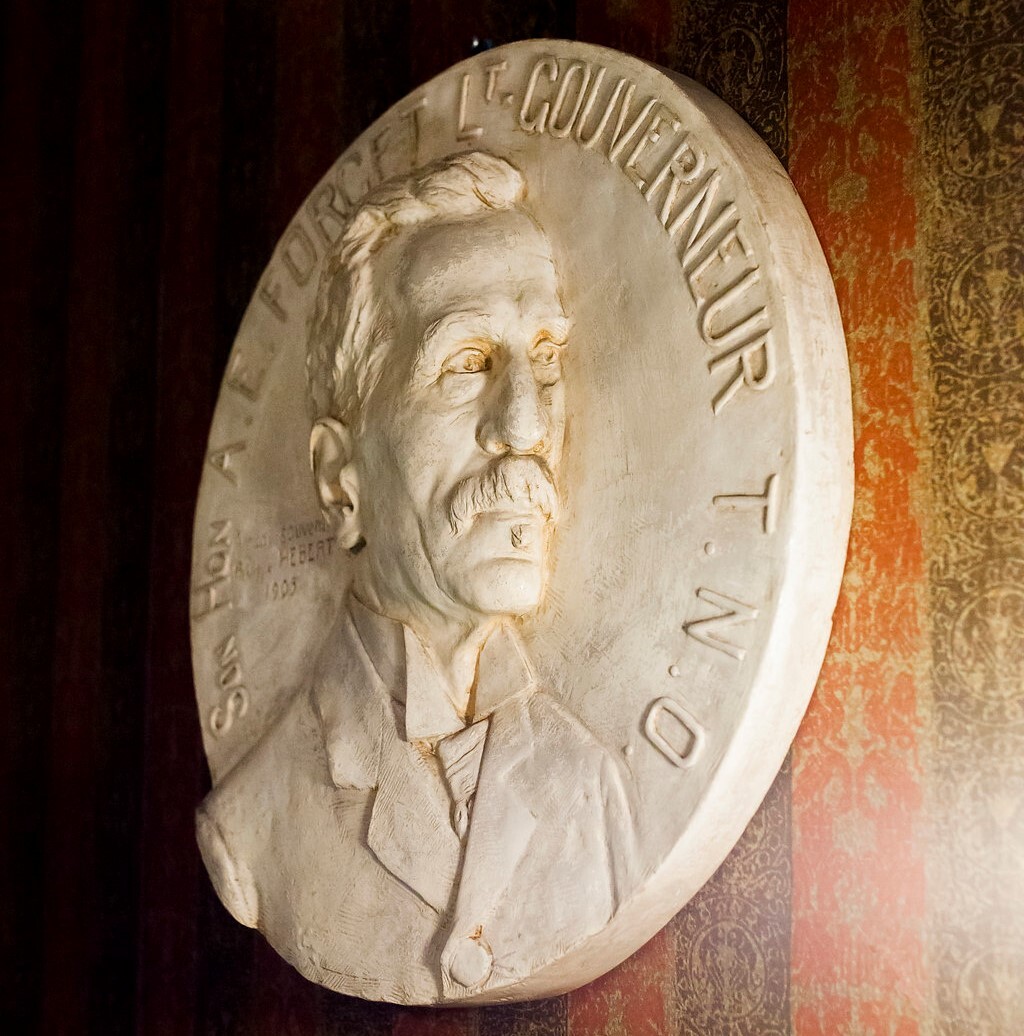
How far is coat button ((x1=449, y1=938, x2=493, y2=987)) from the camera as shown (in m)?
1.95

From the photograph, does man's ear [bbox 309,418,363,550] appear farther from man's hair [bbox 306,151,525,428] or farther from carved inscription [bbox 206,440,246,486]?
carved inscription [bbox 206,440,246,486]

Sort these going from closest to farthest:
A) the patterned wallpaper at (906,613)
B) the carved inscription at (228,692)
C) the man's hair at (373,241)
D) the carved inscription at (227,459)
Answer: the patterned wallpaper at (906,613), the man's hair at (373,241), the carved inscription at (228,692), the carved inscription at (227,459)

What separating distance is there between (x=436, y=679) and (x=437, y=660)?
0.04 m

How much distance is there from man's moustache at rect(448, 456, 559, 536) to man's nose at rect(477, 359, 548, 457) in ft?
0.09

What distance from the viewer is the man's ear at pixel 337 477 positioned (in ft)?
7.55

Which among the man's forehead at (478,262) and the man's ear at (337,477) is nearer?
the man's forehead at (478,262)

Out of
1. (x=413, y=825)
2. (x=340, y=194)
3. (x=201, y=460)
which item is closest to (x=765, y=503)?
(x=413, y=825)

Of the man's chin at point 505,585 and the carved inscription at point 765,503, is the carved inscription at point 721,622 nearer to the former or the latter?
the carved inscription at point 765,503

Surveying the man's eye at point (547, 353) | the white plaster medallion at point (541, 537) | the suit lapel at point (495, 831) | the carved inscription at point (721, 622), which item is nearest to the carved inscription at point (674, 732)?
the white plaster medallion at point (541, 537)

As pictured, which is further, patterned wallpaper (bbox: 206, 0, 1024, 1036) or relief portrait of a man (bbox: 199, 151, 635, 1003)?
relief portrait of a man (bbox: 199, 151, 635, 1003)

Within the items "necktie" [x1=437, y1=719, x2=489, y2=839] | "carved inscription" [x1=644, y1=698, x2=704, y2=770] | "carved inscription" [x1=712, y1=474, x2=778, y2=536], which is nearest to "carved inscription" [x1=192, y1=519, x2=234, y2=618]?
"necktie" [x1=437, y1=719, x2=489, y2=839]

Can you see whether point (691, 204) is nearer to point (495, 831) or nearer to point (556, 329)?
point (556, 329)

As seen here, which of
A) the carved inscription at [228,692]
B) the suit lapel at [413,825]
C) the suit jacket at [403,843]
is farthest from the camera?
the carved inscription at [228,692]

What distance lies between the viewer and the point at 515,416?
2.05 meters
